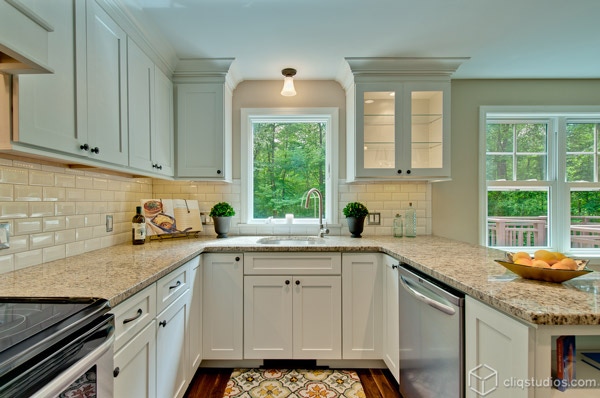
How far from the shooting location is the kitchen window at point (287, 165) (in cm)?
A: 274

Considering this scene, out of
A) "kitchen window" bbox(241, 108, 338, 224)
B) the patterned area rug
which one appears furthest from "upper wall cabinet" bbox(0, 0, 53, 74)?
the patterned area rug

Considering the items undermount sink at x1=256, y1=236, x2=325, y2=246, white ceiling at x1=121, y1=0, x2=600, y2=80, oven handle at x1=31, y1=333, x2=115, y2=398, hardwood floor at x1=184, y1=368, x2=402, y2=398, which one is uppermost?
white ceiling at x1=121, y1=0, x2=600, y2=80

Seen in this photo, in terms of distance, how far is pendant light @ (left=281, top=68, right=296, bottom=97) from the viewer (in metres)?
2.26

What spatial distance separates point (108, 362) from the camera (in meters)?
0.88

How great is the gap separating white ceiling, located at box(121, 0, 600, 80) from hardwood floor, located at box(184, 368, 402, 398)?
92.7 inches

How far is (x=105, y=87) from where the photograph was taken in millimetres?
1471

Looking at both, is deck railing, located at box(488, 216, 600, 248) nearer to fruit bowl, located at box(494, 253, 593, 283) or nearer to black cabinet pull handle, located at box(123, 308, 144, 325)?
fruit bowl, located at box(494, 253, 593, 283)

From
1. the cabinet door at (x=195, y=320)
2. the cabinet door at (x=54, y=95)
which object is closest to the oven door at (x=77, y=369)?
the cabinet door at (x=54, y=95)

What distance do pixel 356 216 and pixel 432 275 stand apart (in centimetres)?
112

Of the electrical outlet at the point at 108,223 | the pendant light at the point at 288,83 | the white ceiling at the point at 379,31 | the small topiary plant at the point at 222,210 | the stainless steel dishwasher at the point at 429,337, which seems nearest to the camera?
the stainless steel dishwasher at the point at 429,337

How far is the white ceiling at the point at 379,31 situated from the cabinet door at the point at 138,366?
5.73ft

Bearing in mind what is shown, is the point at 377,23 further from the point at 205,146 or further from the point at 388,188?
the point at 205,146

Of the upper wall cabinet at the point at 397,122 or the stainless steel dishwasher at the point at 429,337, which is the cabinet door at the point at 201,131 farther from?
the stainless steel dishwasher at the point at 429,337

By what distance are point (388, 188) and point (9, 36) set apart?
2492mm
